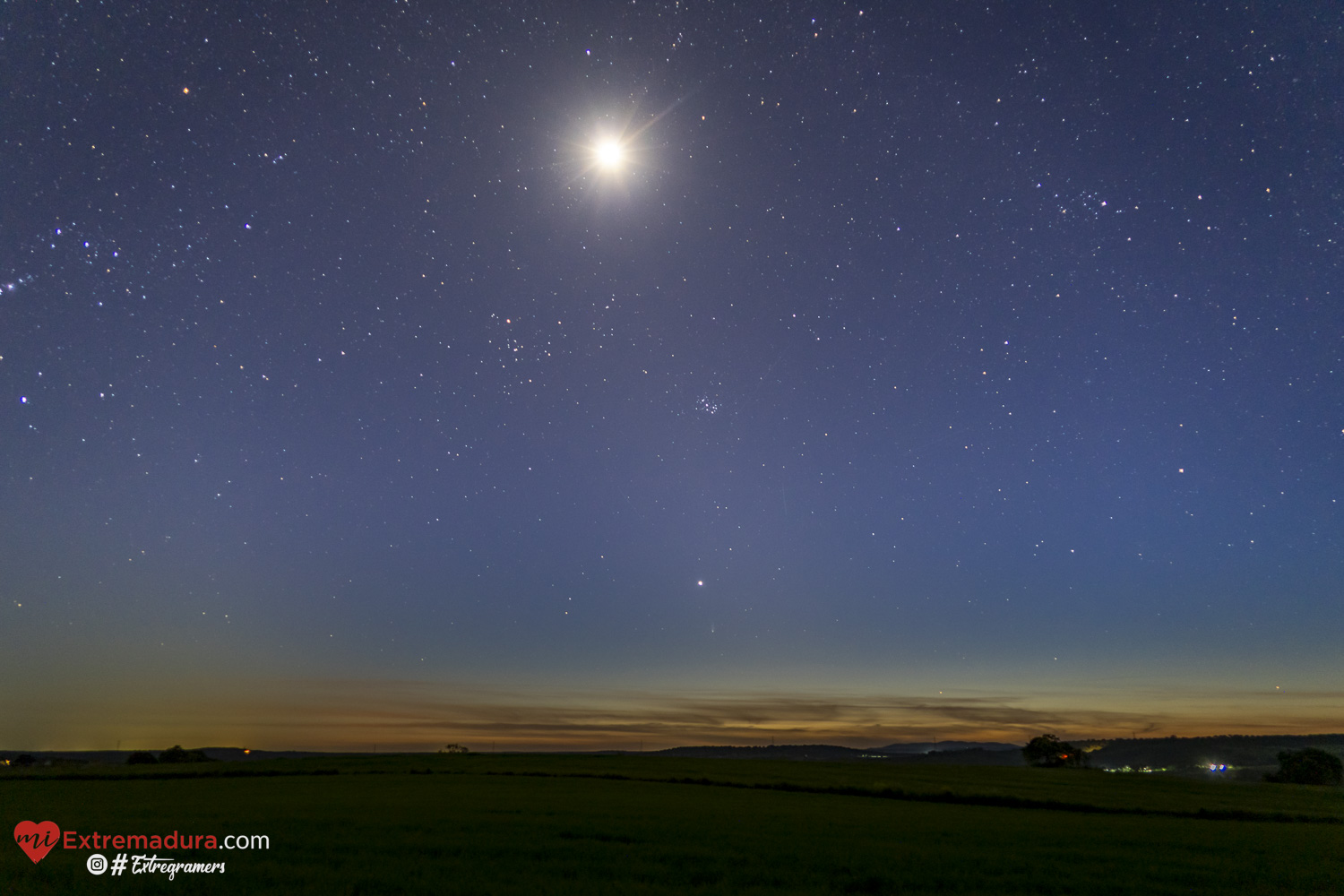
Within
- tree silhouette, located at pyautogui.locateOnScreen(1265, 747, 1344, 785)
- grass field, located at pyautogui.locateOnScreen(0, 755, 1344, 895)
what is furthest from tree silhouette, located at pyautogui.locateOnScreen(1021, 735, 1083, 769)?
grass field, located at pyautogui.locateOnScreen(0, 755, 1344, 895)

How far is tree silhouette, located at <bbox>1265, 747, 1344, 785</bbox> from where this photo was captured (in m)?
123

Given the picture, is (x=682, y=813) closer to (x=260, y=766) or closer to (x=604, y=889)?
(x=604, y=889)

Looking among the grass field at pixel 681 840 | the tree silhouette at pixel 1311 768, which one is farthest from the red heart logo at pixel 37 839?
the tree silhouette at pixel 1311 768

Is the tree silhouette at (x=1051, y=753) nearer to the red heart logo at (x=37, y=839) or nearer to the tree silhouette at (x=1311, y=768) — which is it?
the tree silhouette at (x=1311, y=768)

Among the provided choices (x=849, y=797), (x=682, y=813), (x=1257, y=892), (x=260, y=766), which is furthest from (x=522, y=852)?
(x=260, y=766)

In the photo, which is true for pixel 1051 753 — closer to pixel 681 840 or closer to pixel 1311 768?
pixel 1311 768

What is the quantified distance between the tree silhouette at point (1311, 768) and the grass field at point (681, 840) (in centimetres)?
10400

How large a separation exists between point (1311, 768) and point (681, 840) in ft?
528

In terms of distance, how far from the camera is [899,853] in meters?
20.4

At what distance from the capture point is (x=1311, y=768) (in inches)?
4916

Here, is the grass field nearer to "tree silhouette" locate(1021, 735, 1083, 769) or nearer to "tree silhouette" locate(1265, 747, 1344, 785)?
"tree silhouette" locate(1265, 747, 1344, 785)

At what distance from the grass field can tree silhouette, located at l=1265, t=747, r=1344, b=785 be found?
104001mm

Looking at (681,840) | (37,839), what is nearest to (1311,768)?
(681,840)

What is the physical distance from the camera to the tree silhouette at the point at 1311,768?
12288 cm
